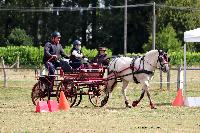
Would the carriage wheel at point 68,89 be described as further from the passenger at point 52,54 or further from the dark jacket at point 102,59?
the dark jacket at point 102,59

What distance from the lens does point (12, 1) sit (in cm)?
7238

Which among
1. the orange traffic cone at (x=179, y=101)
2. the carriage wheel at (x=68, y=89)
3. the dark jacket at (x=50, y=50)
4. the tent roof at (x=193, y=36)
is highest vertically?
the tent roof at (x=193, y=36)

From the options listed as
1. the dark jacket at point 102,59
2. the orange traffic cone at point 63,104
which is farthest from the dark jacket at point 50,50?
the dark jacket at point 102,59

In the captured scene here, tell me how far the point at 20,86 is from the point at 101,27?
4554cm

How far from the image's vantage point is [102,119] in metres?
14.9

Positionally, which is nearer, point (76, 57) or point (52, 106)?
point (52, 106)

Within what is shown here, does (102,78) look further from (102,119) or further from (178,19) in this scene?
(178,19)

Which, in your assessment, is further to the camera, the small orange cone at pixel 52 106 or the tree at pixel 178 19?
the tree at pixel 178 19

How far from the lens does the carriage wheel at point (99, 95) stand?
18938mm

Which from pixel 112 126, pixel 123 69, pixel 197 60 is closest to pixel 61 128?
pixel 112 126

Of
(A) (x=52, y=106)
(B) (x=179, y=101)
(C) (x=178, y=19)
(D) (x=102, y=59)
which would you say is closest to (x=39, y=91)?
(A) (x=52, y=106)

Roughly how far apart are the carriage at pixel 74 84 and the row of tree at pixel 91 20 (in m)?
48.1

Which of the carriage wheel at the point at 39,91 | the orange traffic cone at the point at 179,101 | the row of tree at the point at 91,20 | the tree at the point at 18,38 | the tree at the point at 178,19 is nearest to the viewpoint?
the carriage wheel at the point at 39,91

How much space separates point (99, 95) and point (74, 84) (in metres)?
1.02
